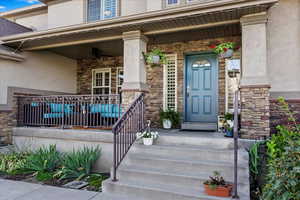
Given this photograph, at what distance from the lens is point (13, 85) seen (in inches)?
247

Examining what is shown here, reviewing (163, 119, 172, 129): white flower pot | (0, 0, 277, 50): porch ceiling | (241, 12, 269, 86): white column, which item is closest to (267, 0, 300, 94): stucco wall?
(241, 12, 269, 86): white column

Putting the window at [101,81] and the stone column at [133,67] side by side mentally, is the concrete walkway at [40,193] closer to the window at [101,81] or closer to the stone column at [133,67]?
the stone column at [133,67]

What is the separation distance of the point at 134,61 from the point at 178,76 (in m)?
1.95

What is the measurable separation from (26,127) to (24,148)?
612 mm

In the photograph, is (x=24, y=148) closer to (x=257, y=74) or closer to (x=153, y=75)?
(x=153, y=75)

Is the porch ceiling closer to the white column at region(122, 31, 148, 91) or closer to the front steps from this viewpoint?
the white column at region(122, 31, 148, 91)

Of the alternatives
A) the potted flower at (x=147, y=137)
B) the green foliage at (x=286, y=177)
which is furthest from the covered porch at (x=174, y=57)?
the green foliage at (x=286, y=177)

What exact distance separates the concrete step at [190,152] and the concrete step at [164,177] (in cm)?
42

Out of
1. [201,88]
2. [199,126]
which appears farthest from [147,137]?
[201,88]

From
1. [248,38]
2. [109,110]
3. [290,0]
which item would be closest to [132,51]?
[109,110]

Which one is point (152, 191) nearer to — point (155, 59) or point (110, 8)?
point (155, 59)

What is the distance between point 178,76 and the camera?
6625 millimetres

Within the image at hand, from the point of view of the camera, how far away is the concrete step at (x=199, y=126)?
5828mm

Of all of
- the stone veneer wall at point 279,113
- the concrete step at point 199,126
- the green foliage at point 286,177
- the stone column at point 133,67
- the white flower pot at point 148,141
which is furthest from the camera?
the concrete step at point 199,126
